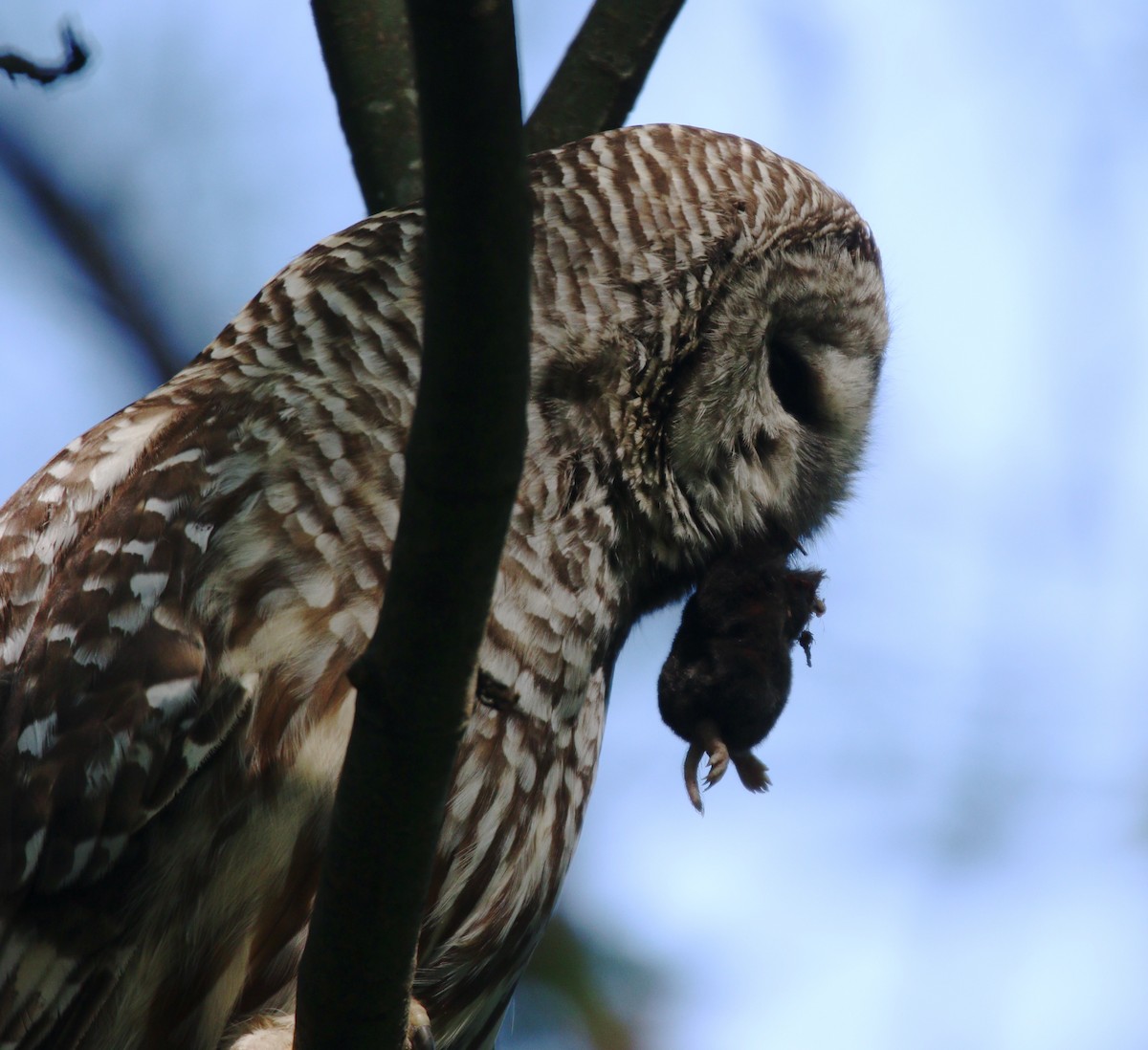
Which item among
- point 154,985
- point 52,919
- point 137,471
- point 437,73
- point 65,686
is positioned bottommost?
point 154,985

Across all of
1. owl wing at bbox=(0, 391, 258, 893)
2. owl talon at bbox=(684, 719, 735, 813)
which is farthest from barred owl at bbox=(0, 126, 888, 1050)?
owl talon at bbox=(684, 719, 735, 813)

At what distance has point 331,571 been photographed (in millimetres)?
3014

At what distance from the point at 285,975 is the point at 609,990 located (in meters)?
3.56

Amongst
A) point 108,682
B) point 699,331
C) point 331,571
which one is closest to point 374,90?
point 699,331

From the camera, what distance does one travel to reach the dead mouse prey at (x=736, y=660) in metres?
3.65

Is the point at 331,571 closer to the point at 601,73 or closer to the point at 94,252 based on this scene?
the point at 601,73

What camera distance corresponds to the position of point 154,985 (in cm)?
284

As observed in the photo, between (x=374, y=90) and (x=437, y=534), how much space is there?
281 cm

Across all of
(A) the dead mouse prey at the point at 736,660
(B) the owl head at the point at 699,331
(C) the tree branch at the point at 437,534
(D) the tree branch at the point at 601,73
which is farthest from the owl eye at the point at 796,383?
(C) the tree branch at the point at 437,534

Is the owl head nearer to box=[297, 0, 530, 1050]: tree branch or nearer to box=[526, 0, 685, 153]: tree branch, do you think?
box=[526, 0, 685, 153]: tree branch

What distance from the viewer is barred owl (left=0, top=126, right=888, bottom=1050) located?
2803mm

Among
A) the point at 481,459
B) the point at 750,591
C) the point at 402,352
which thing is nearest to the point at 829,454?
the point at 750,591

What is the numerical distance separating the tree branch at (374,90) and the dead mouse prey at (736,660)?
1.45m

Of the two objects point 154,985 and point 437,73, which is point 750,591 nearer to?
point 154,985
